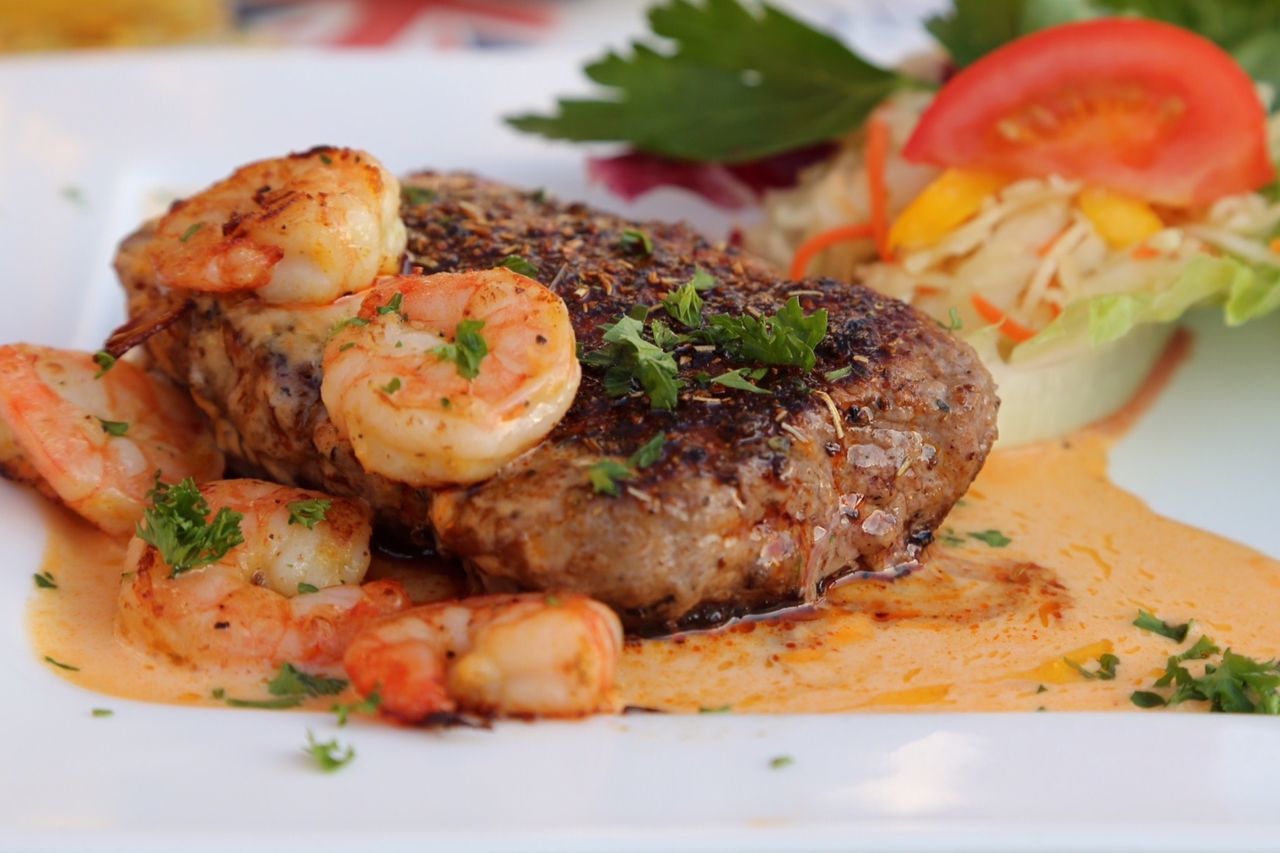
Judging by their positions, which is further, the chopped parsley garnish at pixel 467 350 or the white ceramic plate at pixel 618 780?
the chopped parsley garnish at pixel 467 350

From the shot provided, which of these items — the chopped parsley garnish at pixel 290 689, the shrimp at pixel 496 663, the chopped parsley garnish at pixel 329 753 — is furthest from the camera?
the chopped parsley garnish at pixel 290 689

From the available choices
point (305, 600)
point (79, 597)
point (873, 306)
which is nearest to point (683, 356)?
point (873, 306)

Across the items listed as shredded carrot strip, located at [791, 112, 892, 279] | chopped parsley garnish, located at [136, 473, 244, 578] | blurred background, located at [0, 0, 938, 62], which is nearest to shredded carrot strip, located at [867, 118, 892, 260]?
shredded carrot strip, located at [791, 112, 892, 279]

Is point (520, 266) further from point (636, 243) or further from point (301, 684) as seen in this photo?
point (301, 684)

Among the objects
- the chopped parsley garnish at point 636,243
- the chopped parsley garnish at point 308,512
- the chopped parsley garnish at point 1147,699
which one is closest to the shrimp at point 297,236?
the chopped parsley garnish at point 308,512

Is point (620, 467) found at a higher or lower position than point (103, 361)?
higher

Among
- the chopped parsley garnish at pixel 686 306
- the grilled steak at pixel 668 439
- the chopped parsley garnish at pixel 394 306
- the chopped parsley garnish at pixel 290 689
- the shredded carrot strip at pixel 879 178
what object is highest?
the shredded carrot strip at pixel 879 178

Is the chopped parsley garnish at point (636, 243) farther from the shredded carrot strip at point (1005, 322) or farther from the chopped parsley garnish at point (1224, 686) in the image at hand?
the chopped parsley garnish at point (1224, 686)

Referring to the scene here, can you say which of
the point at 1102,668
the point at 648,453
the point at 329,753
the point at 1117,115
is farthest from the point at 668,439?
the point at 1117,115
